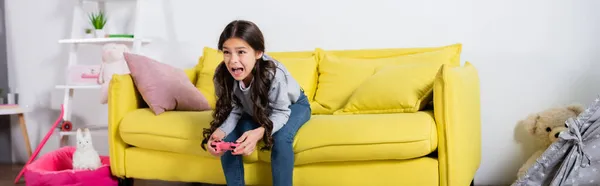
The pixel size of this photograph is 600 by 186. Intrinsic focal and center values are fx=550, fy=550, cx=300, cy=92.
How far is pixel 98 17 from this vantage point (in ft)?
10.2

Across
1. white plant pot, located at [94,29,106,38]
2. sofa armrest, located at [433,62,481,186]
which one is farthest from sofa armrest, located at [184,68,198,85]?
sofa armrest, located at [433,62,481,186]

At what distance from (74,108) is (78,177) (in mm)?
1241

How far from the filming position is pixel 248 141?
1.81 meters

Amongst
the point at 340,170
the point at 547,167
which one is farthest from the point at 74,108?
the point at 547,167

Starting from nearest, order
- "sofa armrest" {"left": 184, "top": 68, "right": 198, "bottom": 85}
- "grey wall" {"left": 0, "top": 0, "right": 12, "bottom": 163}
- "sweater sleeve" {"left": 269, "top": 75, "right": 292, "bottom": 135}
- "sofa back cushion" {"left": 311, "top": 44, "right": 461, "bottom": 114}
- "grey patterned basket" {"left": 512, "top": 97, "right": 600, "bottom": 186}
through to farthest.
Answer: "sweater sleeve" {"left": 269, "top": 75, "right": 292, "bottom": 135}, "grey patterned basket" {"left": 512, "top": 97, "right": 600, "bottom": 186}, "sofa back cushion" {"left": 311, "top": 44, "right": 461, "bottom": 114}, "sofa armrest" {"left": 184, "top": 68, "right": 198, "bottom": 85}, "grey wall" {"left": 0, "top": 0, "right": 12, "bottom": 163}

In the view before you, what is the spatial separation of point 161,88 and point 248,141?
0.66 m

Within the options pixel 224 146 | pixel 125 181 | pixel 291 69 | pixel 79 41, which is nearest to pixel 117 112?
pixel 125 181

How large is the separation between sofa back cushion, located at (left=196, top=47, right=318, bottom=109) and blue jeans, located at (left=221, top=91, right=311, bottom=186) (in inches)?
17.9

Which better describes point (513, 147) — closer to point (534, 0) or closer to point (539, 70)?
point (539, 70)

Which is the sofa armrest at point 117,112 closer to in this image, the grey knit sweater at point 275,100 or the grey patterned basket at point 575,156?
the grey knit sweater at point 275,100

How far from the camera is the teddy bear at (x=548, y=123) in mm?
2338

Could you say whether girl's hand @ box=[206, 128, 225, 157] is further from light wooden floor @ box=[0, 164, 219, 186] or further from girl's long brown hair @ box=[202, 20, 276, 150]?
light wooden floor @ box=[0, 164, 219, 186]

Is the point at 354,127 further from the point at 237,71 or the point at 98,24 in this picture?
the point at 98,24

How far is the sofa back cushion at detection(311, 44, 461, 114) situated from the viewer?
2148mm
